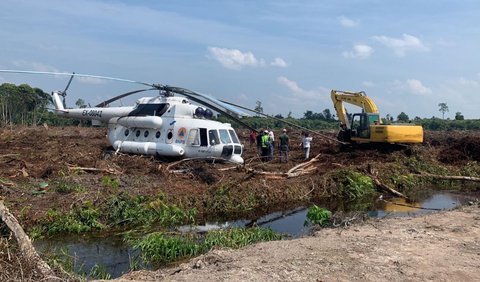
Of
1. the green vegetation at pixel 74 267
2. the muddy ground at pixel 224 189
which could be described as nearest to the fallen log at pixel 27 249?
the green vegetation at pixel 74 267

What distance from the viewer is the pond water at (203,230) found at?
8.30 metres

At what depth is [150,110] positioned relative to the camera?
18.4 m

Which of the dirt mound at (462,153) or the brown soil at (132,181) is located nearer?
the brown soil at (132,181)

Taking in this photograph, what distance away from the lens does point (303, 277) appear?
6.32m

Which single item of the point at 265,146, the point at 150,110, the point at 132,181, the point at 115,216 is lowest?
the point at 115,216

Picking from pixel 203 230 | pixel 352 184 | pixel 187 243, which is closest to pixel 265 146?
pixel 352 184

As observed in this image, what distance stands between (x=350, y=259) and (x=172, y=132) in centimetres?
1125

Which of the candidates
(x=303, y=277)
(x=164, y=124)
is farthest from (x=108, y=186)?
(x=303, y=277)

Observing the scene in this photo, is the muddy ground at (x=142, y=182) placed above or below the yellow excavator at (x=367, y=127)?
below

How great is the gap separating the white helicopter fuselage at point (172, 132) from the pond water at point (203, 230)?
14.3 feet

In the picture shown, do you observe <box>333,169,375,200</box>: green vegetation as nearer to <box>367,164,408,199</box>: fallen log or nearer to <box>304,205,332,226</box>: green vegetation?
<box>367,164,408,199</box>: fallen log

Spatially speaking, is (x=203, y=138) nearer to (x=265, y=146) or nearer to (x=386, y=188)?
(x=265, y=146)

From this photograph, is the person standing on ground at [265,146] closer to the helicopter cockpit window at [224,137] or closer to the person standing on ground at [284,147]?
the person standing on ground at [284,147]

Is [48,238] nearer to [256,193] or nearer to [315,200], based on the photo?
[256,193]
